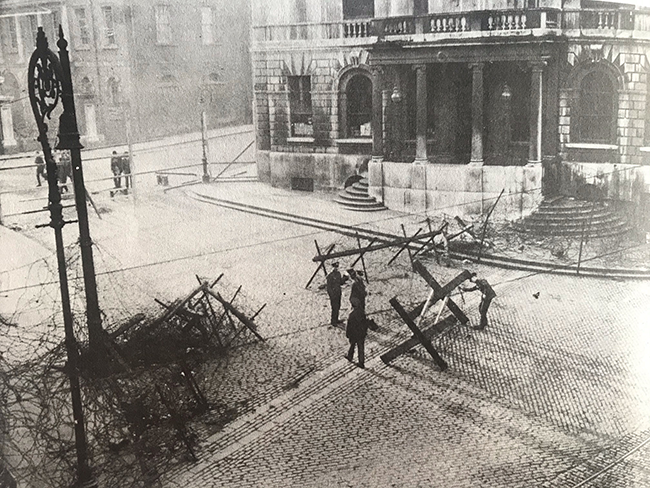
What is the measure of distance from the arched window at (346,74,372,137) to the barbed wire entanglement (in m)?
11.0

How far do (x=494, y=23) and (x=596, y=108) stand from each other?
409 cm

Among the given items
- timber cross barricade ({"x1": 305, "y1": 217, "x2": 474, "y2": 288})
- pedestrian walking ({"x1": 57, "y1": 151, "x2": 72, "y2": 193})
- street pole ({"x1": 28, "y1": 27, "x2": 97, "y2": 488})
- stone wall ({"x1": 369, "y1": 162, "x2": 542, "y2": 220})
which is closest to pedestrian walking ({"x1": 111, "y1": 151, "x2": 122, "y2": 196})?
pedestrian walking ({"x1": 57, "y1": 151, "x2": 72, "y2": 193})

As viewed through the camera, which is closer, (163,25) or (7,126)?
(7,126)

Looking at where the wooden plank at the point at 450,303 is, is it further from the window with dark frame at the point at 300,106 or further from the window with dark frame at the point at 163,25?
the window with dark frame at the point at 300,106

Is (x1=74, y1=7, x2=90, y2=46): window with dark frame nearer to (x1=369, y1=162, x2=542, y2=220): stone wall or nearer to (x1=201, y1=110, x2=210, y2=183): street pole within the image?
(x1=201, y1=110, x2=210, y2=183): street pole

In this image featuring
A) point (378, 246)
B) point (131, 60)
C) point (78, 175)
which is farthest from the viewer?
point (378, 246)

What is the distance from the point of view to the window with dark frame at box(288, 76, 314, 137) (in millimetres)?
27328

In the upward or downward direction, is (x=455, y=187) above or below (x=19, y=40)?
below

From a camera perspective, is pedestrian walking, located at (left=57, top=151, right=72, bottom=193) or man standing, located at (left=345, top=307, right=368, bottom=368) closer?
man standing, located at (left=345, top=307, right=368, bottom=368)

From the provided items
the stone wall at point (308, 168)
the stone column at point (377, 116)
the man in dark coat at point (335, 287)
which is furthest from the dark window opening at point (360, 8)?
the man in dark coat at point (335, 287)

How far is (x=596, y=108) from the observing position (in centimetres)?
2242

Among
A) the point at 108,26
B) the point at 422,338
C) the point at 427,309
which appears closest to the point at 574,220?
the point at 427,309

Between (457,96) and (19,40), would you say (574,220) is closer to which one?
(457,96)

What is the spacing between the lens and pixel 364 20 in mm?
25109
